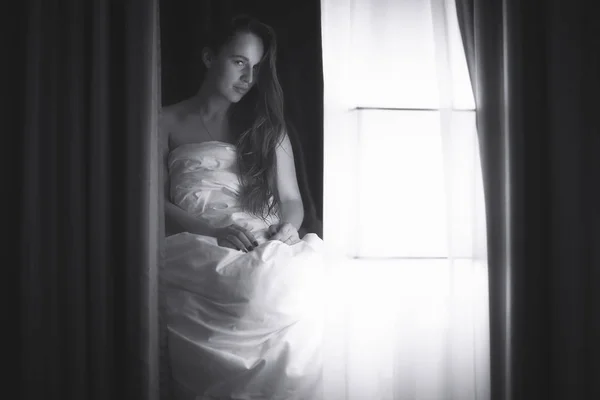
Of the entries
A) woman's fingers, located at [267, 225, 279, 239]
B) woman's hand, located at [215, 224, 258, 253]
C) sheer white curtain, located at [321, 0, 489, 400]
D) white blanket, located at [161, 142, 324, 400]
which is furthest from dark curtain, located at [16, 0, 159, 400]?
sheer white curtain, located at [321, 0, 489, 400]

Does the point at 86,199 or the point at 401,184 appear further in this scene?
the point at 401,184

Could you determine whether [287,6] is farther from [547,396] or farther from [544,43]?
[547,396]

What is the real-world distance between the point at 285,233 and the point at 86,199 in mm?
597

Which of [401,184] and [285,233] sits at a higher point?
[401,184]

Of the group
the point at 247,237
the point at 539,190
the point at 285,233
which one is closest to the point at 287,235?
the point at 285,233

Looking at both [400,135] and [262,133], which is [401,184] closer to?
[400,135]

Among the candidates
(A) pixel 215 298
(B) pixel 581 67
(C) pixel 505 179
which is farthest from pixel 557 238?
(A) pixel 215 298

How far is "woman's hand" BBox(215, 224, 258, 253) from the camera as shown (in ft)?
6.00

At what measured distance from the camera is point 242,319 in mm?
1712

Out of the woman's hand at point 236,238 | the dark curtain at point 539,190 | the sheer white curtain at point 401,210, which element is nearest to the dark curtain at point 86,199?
the woman's hand at point 236,238

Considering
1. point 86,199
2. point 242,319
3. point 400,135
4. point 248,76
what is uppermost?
point 248,76

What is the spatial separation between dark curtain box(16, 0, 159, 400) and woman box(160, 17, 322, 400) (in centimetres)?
11

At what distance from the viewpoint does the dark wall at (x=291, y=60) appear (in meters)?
1.89

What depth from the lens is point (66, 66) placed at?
5.85ft
